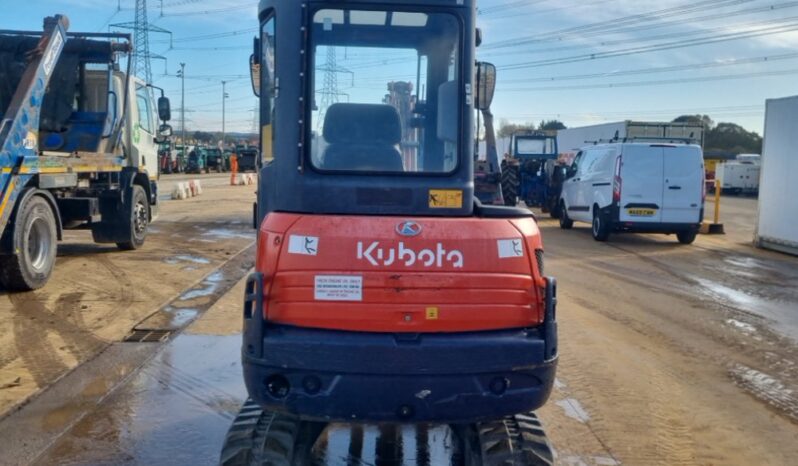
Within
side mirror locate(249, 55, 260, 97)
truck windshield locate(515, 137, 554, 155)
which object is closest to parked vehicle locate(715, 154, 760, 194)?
truck windshield locate(515, 137, 554, 155)

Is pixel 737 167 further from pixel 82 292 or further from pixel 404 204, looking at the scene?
pixel 404 204

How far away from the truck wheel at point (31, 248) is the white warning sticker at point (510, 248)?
282 inches

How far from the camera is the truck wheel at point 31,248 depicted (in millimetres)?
9172

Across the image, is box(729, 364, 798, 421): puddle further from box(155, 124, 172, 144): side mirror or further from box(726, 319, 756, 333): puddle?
box(155, 124, 172, 144): side mirror

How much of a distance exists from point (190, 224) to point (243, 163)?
1404 cm

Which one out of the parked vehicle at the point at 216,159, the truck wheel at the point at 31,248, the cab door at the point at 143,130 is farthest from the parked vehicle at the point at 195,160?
the truck wheel at the point at 31,248

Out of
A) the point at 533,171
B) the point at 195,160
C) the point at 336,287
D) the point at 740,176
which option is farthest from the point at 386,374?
the point at 195,160

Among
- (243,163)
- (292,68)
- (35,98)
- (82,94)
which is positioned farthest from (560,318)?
(82,94)

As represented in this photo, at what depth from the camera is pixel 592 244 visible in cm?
1595

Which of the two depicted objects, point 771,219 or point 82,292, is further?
point 771,219

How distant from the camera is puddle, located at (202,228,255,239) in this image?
53.4 feet

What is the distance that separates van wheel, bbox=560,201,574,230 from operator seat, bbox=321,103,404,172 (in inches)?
599

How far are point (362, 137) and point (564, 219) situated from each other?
15576 millimetres

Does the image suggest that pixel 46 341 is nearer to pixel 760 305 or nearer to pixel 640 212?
pixel 760 305
